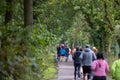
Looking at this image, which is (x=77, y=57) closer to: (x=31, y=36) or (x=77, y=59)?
(x=77, y=59)

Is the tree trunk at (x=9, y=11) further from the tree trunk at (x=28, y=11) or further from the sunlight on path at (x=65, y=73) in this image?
the sunlight on path at (x=65, y=73)

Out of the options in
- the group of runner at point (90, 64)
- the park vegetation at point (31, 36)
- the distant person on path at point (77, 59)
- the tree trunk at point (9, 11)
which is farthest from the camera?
the distant person on path at point (77, 59)

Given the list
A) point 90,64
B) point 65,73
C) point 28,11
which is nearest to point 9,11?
point 28,11

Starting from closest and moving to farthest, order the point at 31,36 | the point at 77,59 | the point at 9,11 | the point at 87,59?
the point at 31,36, the point at 9,11, the point at 87,59, the point at 77,59

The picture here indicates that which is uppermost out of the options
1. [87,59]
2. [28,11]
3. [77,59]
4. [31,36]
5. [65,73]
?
[28,11]

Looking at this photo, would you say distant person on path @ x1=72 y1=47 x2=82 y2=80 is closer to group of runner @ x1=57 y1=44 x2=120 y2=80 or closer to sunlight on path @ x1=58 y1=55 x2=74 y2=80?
group of runner @ x1=57 y1=44 x2=120 y2=80

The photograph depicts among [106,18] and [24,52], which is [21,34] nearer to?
[24,52]

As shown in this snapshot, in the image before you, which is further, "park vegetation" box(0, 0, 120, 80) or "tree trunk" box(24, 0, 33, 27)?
"tree trunk" box(24, 0, 33, 27)

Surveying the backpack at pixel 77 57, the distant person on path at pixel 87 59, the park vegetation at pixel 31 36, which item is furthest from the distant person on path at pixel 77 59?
the distant person on path at pixel 87 59

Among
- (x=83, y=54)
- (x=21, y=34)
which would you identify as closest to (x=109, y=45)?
(x=83, y=54)

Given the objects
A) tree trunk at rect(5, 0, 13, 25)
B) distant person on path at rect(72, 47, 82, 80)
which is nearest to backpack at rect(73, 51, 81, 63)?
distant person on path at rect(72, 47, 82, 80)

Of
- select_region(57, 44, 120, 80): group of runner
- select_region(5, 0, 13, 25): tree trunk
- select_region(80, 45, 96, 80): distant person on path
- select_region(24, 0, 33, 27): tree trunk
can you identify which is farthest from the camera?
select_region(80, 45, 96, 80): distant person on path

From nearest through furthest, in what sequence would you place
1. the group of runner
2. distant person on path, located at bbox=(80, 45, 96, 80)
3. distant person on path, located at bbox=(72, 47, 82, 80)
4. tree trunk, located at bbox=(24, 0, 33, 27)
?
the group of runner, tree trunk, located at bbox=(24, 0, 33, 27), distant person on path, located at bbox=(80, 45, 96, 80), distant person on path, located at bbox=(72, 47, 82, 80)

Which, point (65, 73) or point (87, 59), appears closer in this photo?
point (87, 59)
